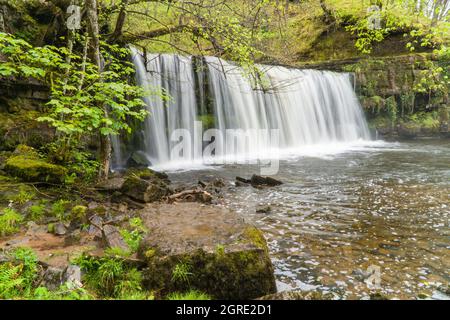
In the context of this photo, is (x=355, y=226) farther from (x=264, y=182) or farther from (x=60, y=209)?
(x=60, y=209)

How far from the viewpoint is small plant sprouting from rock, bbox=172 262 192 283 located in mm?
2844

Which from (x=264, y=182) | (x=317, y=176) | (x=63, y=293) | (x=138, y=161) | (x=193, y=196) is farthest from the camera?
(x=138, y=161)

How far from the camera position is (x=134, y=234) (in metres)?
3.68

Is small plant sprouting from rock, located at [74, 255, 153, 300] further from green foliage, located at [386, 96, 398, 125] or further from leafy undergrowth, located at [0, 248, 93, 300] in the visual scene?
green foliage, located at [386, 96, 398, 125]

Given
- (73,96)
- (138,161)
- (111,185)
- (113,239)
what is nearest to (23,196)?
(111,185)

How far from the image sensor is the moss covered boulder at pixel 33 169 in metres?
5.40

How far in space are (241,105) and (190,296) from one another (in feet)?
39.3

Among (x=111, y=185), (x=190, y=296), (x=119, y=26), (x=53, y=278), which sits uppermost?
(x=119, y=26)

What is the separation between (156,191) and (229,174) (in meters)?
3.95

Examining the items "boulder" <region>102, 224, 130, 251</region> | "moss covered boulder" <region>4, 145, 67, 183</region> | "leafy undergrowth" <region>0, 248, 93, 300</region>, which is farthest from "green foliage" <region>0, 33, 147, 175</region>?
"leafy undergrowth" <region>0, 248, 93, 300</region>

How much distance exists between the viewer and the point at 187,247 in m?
3.04

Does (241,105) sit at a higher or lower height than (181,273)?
higher

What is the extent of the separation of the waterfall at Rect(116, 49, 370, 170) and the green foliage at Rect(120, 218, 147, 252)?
5720mm
